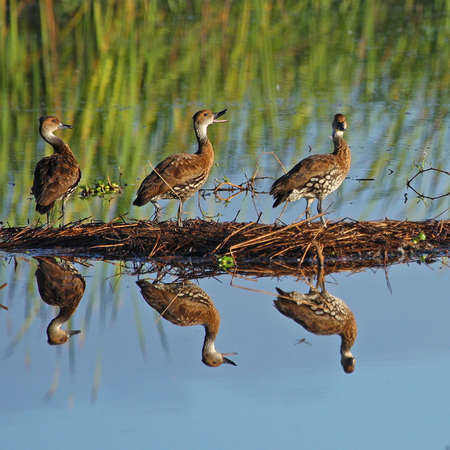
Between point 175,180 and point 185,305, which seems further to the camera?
point 175,180

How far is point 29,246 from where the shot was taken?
9844 millimetres

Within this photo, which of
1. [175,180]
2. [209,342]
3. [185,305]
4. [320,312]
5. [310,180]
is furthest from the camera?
[175,180]

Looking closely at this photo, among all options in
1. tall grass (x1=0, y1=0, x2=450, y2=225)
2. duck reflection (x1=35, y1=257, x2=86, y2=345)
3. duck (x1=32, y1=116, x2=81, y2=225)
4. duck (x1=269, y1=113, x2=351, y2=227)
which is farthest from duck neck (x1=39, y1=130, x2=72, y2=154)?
duck (x1=269, y1=113, x2=351, y2=227)

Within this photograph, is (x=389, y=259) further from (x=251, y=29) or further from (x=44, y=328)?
(x=251, y=29)

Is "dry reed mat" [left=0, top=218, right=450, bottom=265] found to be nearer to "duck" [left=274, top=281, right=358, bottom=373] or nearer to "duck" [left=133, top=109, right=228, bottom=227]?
"duck" [left=133, top=109, right=228, bottom=227]

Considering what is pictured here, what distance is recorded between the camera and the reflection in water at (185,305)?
754 centimetres

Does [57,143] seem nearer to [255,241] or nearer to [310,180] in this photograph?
[310,180]

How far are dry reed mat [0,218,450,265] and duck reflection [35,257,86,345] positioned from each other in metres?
0.44

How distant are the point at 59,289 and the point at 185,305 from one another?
48.1 inches

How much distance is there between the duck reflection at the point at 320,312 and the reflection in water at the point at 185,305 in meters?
0.56

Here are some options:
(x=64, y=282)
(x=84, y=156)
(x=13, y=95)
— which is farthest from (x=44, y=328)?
(x=13, y=95)

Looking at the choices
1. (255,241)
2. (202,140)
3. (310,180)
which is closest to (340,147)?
(310,180)

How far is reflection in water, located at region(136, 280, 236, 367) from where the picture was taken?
7543 millimetres

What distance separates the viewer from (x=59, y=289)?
8570 millimetres
